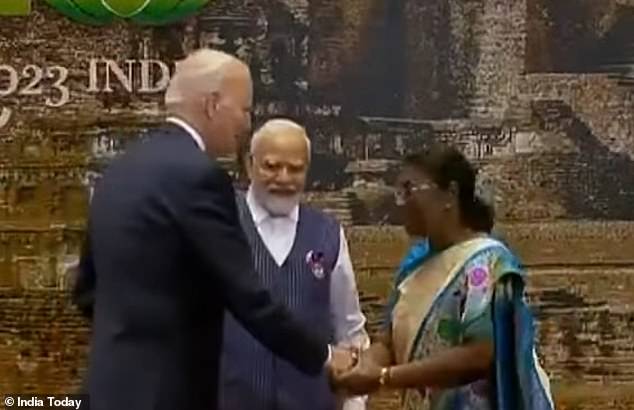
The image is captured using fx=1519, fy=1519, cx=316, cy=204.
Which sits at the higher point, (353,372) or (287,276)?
(287,276)

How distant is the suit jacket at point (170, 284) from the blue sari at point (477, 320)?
0.35 metres

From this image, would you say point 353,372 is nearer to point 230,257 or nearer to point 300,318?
point 300,318

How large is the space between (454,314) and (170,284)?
59 centimetres

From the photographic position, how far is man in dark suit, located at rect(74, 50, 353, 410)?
247 centimetres

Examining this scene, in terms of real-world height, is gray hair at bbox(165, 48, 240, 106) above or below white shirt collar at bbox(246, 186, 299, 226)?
above

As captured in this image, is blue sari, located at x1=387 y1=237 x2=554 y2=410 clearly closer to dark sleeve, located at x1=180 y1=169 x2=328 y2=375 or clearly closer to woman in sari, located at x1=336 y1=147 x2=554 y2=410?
woman in sari, located at x1=336 y1=147 x2=554 y2=410

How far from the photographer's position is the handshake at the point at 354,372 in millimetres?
2929

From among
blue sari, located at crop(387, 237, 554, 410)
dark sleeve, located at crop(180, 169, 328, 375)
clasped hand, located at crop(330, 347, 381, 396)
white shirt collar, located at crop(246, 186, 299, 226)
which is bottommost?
clasped hand, located at crop(330, 347, 381, 396)

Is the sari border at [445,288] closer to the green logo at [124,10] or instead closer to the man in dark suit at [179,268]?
the man in dark suit at [179,268]

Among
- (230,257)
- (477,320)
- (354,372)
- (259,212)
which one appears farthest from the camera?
(259,212)

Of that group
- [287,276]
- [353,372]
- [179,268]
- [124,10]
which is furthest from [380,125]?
[179,268]

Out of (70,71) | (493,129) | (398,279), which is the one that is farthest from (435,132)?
(398,279)

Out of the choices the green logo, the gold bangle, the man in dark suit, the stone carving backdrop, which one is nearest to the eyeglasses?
the gold bangle

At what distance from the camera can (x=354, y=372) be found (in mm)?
3004
